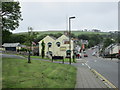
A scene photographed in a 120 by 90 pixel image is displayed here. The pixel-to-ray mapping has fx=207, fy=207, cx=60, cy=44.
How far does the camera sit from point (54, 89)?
8789mm

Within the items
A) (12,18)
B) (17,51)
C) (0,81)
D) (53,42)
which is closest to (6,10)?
(12,18)

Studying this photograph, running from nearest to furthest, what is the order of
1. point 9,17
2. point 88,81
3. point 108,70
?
point 88,81 → point 108,70 → point 9,17

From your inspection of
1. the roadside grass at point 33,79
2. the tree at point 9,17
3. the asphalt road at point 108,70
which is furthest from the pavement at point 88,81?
the tree at point 9,17

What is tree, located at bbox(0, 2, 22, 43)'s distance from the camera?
22898 mm

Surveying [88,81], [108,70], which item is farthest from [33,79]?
[108,70]

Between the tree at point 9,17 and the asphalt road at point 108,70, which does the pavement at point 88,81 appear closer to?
the asphalt road at point 108,70

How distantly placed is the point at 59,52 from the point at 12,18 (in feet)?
152

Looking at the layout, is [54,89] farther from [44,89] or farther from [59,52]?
[59,52]

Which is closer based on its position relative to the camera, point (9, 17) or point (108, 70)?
point (108, 70)

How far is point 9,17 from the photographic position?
78.4 feet

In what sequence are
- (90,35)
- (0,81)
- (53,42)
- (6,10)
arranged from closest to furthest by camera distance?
(0,81) < (6,10) < (53,42) < (90,35)

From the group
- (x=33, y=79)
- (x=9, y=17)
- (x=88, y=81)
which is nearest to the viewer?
(x=33, y=79)

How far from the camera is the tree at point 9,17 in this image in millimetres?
22898

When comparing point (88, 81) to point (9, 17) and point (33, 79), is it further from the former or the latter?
point (9, 17)
